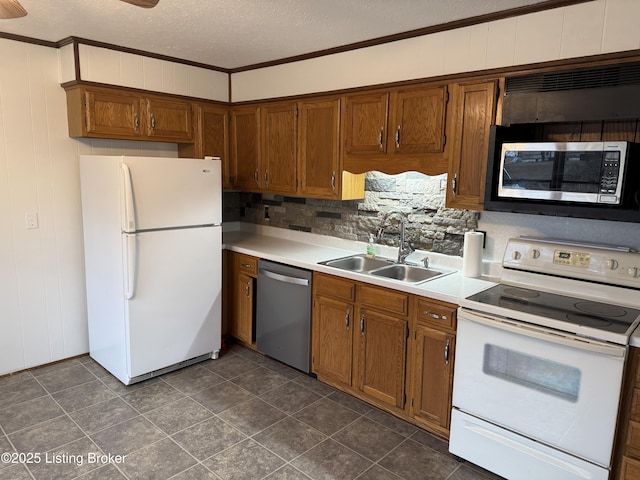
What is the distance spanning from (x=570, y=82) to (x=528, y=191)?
0.57 metres

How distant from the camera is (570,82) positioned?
7.50ft

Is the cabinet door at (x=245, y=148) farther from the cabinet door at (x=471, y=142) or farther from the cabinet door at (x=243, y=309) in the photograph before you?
the cabinet door at (x=471, y=142)

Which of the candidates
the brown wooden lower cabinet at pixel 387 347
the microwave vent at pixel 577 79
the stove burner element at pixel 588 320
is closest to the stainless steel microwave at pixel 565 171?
the microwave vent at pixel 577 79

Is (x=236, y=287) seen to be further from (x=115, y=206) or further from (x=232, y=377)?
(x=115, y=206)

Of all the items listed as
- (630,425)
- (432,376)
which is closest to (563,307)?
(630,425)

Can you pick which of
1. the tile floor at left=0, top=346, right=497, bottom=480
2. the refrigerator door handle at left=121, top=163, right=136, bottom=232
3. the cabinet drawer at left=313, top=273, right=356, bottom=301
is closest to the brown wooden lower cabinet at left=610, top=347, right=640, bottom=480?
→ the tile floor at left=0, top=346, right=497, bottom=480

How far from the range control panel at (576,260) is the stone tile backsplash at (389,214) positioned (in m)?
0.41

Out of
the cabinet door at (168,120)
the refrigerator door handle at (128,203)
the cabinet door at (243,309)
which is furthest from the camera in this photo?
the cabinet door at (243,309)

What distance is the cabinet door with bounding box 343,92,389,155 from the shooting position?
3.03 meters

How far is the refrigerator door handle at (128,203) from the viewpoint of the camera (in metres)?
2.96

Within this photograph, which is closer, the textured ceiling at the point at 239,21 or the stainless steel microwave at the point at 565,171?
the stainless steel microwave at the point at 565,171

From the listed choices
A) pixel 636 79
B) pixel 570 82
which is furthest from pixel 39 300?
pixel 636 79

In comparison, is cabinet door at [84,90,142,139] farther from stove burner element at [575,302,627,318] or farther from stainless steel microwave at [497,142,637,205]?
stove burner element at [575,302,627,318]

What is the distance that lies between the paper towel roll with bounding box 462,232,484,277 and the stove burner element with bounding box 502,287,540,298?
0.29 metres
